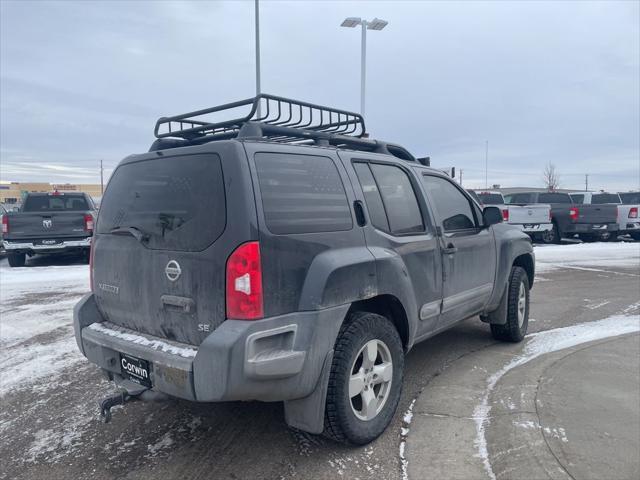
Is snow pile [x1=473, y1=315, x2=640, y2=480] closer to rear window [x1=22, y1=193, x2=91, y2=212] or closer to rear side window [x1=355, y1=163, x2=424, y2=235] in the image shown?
rear side window [x1=355, y1=163, x2=424, y2=235]

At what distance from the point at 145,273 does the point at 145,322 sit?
12.2 inches

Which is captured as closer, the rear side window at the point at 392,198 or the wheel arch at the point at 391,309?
the wheel arch at the point at 391,309

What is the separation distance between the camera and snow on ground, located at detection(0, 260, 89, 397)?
4.59 metres

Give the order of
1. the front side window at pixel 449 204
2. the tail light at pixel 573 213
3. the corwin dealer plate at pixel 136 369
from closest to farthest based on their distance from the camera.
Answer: the corwin dealer plate at pixel 136 369, the front side window at pixel 449 204, the tail light at pixel 573 213

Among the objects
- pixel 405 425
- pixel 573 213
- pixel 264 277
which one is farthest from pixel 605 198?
pixel 264 277

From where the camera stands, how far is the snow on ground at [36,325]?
15.1 ft

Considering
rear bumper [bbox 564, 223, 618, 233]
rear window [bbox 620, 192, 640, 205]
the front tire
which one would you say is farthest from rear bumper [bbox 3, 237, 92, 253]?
rear window [bbox 620, 192, 640, 205]

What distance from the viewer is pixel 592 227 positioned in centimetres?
1684

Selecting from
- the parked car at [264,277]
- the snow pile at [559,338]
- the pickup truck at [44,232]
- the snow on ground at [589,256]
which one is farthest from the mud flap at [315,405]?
the pickup truck at [44,232]

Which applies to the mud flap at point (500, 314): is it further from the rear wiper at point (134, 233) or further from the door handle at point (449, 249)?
the rear wiper at point (134, 233)

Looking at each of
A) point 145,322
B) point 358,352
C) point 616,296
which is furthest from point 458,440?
point 616,296

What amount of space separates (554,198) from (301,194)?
Result: 17957 millimetres

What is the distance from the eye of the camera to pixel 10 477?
291 centimetres

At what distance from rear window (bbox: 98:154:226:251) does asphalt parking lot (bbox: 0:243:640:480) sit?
52.8 inches
